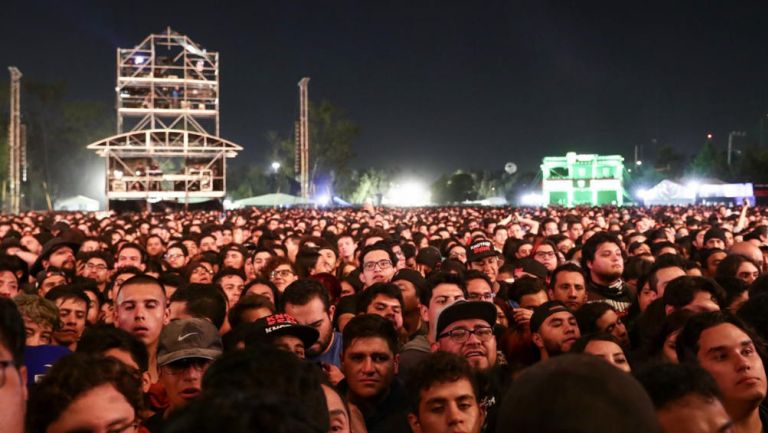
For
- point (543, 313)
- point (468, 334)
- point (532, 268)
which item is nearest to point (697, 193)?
point (532, 268)

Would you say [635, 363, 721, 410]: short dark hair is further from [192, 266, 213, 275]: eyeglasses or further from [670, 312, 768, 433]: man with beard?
[192, 266, 213, 275]: eyeglasses

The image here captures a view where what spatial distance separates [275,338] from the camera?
4.83 metres

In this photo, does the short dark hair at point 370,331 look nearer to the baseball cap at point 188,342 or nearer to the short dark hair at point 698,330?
the baseball cap at point 188,342

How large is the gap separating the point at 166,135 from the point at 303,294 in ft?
157

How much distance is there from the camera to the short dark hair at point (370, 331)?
4902mm

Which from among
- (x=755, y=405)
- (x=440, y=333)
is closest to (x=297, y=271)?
(x=440, y=333)

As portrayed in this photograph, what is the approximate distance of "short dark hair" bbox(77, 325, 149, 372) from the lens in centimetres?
460

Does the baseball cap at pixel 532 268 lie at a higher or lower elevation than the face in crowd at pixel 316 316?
higher

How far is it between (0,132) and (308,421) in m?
83.1

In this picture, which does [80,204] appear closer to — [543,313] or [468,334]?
[543,313]

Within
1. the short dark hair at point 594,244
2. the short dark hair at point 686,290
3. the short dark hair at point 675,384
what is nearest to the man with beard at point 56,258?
the short dark hair at point 594,244

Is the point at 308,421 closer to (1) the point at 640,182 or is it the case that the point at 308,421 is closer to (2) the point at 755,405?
(2) the point at 755,405

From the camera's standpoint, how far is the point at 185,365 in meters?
4.47

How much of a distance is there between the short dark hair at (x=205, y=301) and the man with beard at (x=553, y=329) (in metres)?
2.40
